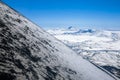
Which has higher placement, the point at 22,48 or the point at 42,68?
the point at 22,48

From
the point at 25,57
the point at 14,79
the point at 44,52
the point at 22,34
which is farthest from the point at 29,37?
the point at 14,79

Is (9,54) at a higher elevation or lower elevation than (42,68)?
higher

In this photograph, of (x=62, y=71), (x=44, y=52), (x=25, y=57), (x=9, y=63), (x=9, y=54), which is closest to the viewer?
(x=9, y=63)

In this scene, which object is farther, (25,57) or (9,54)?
(25,57)

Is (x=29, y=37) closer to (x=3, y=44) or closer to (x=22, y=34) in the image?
(x=22, y=34)

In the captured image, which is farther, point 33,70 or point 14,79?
point 33,70

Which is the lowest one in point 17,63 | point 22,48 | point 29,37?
point 17,63

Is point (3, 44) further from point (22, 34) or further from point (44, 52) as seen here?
point (44, 52)

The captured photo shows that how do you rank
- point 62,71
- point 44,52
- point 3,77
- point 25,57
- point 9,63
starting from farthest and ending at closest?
1. point 44,52
2. point 62,71
3. point 25,57
4. point 9,63
5. point 3,77

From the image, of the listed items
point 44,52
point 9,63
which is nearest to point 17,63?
point 9,63
